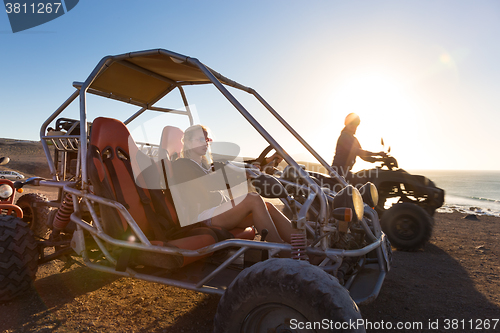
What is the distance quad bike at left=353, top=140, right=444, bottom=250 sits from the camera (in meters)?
5.16

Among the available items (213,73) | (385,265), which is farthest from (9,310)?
(385,265)

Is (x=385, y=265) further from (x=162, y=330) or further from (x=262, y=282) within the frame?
(x=162, y=330)

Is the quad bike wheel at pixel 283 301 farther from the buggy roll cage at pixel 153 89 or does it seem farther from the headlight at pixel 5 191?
the headlight at pixel 5 191

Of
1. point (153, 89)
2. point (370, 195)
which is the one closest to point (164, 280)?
point (370, 195)

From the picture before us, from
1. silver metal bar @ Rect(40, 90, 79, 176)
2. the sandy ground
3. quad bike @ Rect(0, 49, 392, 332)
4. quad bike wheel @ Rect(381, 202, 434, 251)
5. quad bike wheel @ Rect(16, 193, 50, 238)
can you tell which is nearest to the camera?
quad bike @ Rect(0, 49, 392, 332)

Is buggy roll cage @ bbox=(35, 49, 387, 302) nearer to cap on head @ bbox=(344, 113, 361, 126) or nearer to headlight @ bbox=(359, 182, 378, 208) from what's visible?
headlight @ bbox=(359, 182, 378, 208)

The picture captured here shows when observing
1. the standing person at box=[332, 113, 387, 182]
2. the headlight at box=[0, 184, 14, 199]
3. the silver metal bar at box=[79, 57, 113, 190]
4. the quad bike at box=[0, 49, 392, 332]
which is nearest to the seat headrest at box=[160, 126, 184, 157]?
the quad bike at box=[0, 49, 392, 332]

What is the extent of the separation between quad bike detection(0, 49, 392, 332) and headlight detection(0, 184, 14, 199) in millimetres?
685

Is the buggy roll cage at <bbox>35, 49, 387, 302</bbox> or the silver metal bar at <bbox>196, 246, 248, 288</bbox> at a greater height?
the buggy roll cage at <bbox>35, 49, 387, 302</bbox>

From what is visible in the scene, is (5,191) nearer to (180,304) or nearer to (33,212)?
(33,212)

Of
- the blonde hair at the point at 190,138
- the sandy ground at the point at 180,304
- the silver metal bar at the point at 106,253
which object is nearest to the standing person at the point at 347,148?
the sandy ground at the point at 180,304

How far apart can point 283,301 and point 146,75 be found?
115 inches

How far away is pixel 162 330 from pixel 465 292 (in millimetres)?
3114

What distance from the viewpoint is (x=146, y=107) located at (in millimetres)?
4383
